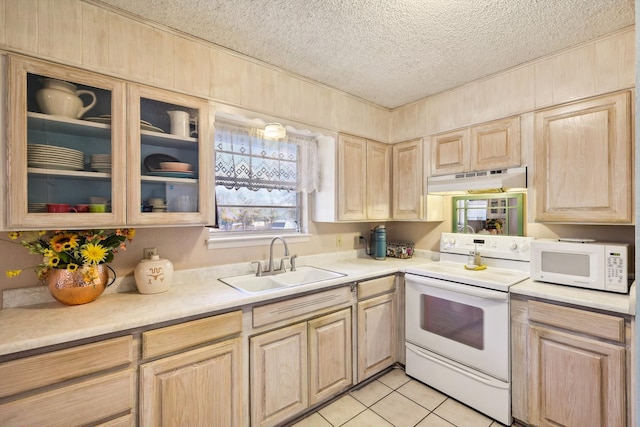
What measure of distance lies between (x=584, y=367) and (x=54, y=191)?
9.49ft

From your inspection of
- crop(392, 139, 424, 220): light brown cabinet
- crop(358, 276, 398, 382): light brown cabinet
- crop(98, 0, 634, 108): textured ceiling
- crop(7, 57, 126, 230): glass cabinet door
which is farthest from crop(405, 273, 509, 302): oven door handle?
crop(7, 57, 126, 230): glass cabinet door

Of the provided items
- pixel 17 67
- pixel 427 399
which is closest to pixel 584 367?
pixel 427 399

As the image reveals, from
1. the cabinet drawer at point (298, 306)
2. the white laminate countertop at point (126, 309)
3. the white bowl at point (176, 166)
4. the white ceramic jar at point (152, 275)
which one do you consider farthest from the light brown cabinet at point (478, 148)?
the white ceramic jar at point (152, 275)

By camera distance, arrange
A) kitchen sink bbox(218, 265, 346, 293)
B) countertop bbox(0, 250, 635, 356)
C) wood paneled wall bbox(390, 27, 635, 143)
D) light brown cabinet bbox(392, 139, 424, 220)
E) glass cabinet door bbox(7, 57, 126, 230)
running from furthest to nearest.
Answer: light brown cabinet bbox(392, 139, 424, 220)
kitchen sink bbox(218, 265, 346, 293)
wood paneled wall bbox(390, 27, 635, 143)
glass cabinet door bbox(7, 57, 126, 230)
countertop bbox(0, 250, 635, 356)

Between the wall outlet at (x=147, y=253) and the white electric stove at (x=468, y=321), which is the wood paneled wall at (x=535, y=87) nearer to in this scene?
the white electric stove at (x=468, y=321)

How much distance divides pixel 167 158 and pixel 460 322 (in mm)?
2232

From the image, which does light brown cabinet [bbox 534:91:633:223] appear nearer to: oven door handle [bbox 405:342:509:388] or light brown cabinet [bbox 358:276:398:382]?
oven door handle [bbox 405:342:509:388]

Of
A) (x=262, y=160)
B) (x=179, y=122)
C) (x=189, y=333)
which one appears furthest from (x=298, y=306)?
(x=179, y=122)

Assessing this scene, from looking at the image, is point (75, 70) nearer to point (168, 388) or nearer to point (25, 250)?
point (25, 250)

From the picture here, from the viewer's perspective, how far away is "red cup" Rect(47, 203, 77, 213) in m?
1.41

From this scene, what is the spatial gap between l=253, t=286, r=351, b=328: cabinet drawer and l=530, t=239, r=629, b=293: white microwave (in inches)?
51.3

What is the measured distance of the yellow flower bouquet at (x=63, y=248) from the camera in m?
1.47

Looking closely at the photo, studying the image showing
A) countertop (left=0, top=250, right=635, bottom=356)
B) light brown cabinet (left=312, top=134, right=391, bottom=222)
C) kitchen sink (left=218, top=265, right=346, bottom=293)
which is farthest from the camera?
light brown cabinet (left=312, top=134, right=391, bottom=222)

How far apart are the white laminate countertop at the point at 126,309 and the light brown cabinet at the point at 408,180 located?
101 centimetres
